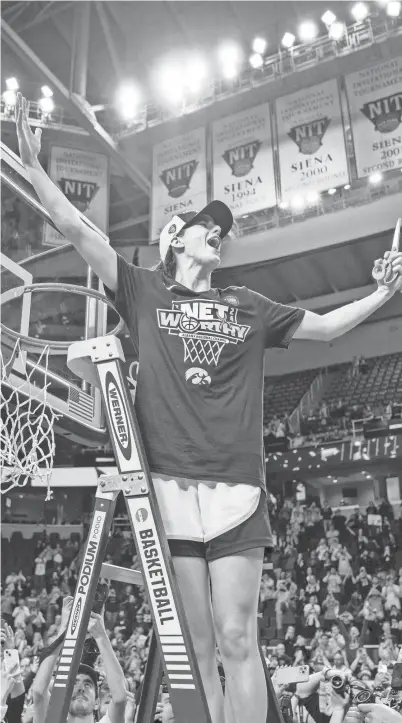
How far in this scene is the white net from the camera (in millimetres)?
2348

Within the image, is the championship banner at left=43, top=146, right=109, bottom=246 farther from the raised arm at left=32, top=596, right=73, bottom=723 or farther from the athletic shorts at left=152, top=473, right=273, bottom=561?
the athletic shorts at left=152, top=473, right=273, bottom=561

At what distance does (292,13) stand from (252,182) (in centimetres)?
556

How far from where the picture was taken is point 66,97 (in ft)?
64.4

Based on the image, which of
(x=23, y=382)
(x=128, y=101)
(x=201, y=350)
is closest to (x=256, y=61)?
(x=128, y=101)

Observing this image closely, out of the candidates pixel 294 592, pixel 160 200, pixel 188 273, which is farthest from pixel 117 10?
pixel 188 273

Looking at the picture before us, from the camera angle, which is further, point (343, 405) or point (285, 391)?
point (285, 391)

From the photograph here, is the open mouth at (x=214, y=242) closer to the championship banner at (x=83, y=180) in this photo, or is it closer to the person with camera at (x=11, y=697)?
the person with camera at (x=11, y=697)

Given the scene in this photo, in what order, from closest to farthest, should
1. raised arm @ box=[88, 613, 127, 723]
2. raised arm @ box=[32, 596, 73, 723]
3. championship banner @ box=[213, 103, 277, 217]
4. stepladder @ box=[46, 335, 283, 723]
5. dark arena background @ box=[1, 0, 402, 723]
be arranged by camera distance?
1. stepladder @ box=[46, 335, 283, 723]
2. raised arm @ box=[88, 613, 127, 723]
3. raised arm @ box=[32, 596, 73, 723]
4. dark arena background @ box=[1, 0, 402, 723]
5. championship banner @ box=[213, 103, 277, 217]

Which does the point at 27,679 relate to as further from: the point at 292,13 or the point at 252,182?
the point at 292,13

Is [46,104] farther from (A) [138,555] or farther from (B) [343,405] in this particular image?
(A) [138,555]

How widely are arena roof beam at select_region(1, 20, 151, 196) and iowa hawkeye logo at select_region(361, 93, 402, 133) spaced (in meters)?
7.45

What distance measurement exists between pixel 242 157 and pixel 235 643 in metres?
16.8

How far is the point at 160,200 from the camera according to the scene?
1855 cm

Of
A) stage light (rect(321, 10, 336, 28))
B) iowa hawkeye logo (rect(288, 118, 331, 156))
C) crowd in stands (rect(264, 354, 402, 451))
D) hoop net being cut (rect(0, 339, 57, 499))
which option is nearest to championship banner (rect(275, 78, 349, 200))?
iowa hawkeye logo (rect(288, 118, 331, 156))
